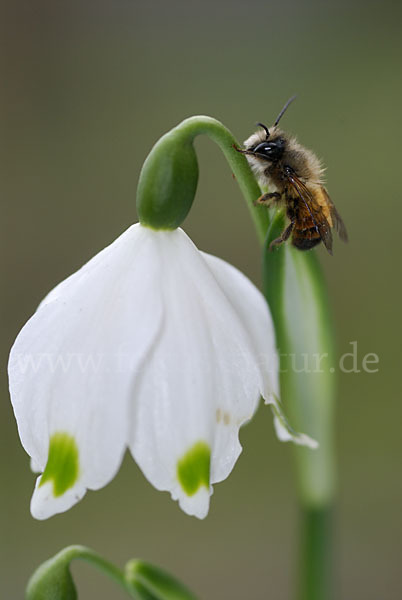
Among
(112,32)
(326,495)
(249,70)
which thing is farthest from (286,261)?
(112,32)

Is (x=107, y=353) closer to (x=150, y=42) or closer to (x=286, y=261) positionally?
(x=286, y=261)

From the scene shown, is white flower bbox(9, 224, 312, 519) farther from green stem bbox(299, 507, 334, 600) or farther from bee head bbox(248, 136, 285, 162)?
green stem bbox(299, 507, 334, 600)

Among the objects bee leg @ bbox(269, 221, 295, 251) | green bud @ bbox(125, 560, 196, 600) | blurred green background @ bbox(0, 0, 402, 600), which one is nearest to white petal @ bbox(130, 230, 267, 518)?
bee leg @ bbox(269, 221, 295, 251)

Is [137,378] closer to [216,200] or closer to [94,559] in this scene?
[94,559]

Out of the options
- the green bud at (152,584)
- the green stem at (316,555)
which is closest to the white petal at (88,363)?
the green bud at (152,584)

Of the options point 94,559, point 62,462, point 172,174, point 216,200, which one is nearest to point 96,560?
point 94,559

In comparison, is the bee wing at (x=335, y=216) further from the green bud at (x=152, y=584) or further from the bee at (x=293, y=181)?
the green bud at (x=152, y=584)
